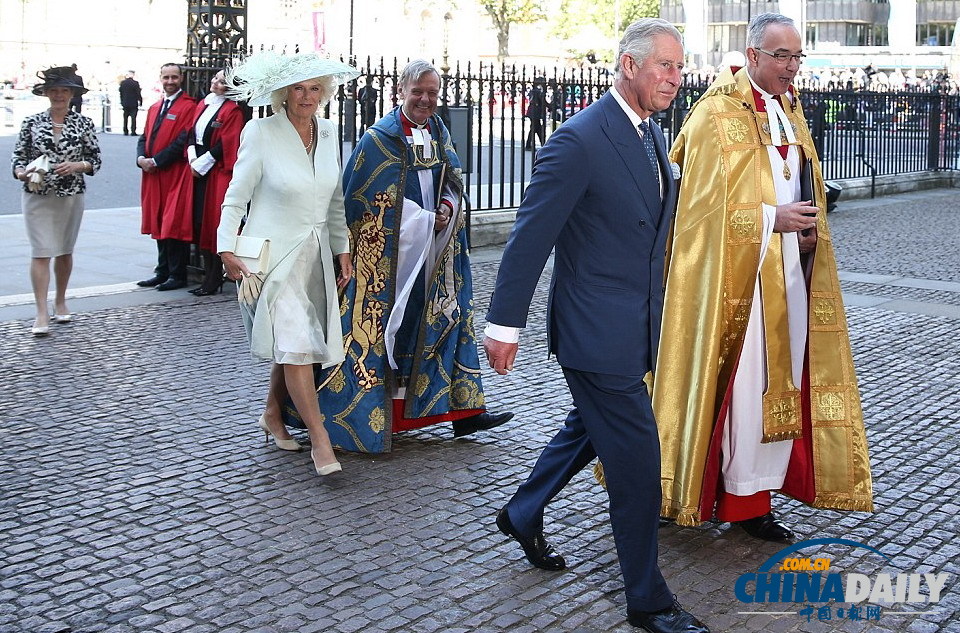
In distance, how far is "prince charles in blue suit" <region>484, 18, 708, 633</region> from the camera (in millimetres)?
3527

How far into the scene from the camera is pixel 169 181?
32.7ft

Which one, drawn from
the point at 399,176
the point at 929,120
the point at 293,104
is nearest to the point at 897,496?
the point at 399,176

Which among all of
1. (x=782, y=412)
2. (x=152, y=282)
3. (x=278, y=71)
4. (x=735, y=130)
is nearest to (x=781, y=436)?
(x=782, y=412)

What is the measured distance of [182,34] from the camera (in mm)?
59312

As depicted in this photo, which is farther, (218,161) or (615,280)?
(218,161)

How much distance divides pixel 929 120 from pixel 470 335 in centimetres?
1765

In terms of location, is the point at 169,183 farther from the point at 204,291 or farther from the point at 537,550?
the point at 537,550

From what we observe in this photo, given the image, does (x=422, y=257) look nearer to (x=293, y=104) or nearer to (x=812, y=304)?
(x=293, y=104)

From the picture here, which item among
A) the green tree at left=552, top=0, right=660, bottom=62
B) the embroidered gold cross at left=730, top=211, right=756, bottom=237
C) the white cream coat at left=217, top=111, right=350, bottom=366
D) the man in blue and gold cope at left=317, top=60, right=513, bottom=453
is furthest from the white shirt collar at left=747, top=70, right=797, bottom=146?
the green tree at left=552, top=0, right=660, bottom=62

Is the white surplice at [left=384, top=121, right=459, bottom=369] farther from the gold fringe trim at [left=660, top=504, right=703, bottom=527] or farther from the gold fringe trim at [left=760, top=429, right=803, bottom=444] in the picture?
the gold fringe trim at [left=760, top=429, right=803, bottom=444]

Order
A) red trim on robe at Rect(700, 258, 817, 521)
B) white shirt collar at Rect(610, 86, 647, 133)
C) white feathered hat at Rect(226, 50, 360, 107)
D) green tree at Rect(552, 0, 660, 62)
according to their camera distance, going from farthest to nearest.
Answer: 1. green tree at Rect(552, 0, 660, 62)
2. white feathered hat at Rect(226, 50, 360, 107)
3. red trim on robe at Rect(700, 258, 817, 521)
4. white shirt collar at Rect(610, 86, 647, 133)

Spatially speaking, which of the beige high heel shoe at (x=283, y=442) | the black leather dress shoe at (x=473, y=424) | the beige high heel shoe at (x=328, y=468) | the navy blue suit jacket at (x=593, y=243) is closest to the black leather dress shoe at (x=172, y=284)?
the beige high heel shoe at (x=283, y=442)

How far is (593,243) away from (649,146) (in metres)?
0.37

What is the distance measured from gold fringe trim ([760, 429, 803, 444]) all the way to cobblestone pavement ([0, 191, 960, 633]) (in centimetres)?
40
